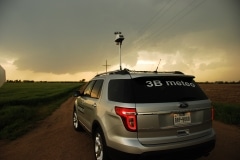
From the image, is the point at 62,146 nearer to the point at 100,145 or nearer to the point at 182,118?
the point at 100,145

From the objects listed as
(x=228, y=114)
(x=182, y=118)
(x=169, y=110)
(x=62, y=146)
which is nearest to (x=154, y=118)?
(x=169, y=110)

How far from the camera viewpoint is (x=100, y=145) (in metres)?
4.41

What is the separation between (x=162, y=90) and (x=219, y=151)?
9.09ft

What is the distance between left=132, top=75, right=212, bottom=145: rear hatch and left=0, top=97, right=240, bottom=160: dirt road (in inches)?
59.6

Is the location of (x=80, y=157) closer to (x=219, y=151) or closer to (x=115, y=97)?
(x=115, y=97)

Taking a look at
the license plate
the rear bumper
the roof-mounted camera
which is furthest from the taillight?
the roof-mounted camera

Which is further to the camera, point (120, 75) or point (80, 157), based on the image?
point (80, 157)

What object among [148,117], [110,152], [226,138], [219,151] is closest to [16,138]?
[110,152]

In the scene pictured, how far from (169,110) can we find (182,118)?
0.31m

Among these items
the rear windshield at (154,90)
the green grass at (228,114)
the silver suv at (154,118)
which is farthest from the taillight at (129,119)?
the green grass at (228,114)

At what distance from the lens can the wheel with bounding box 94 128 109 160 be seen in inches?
161

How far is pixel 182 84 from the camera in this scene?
414 centimetres

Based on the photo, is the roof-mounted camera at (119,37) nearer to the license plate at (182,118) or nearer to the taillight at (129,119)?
the license plate at (182,118)

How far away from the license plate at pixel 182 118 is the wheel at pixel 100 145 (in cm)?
133
